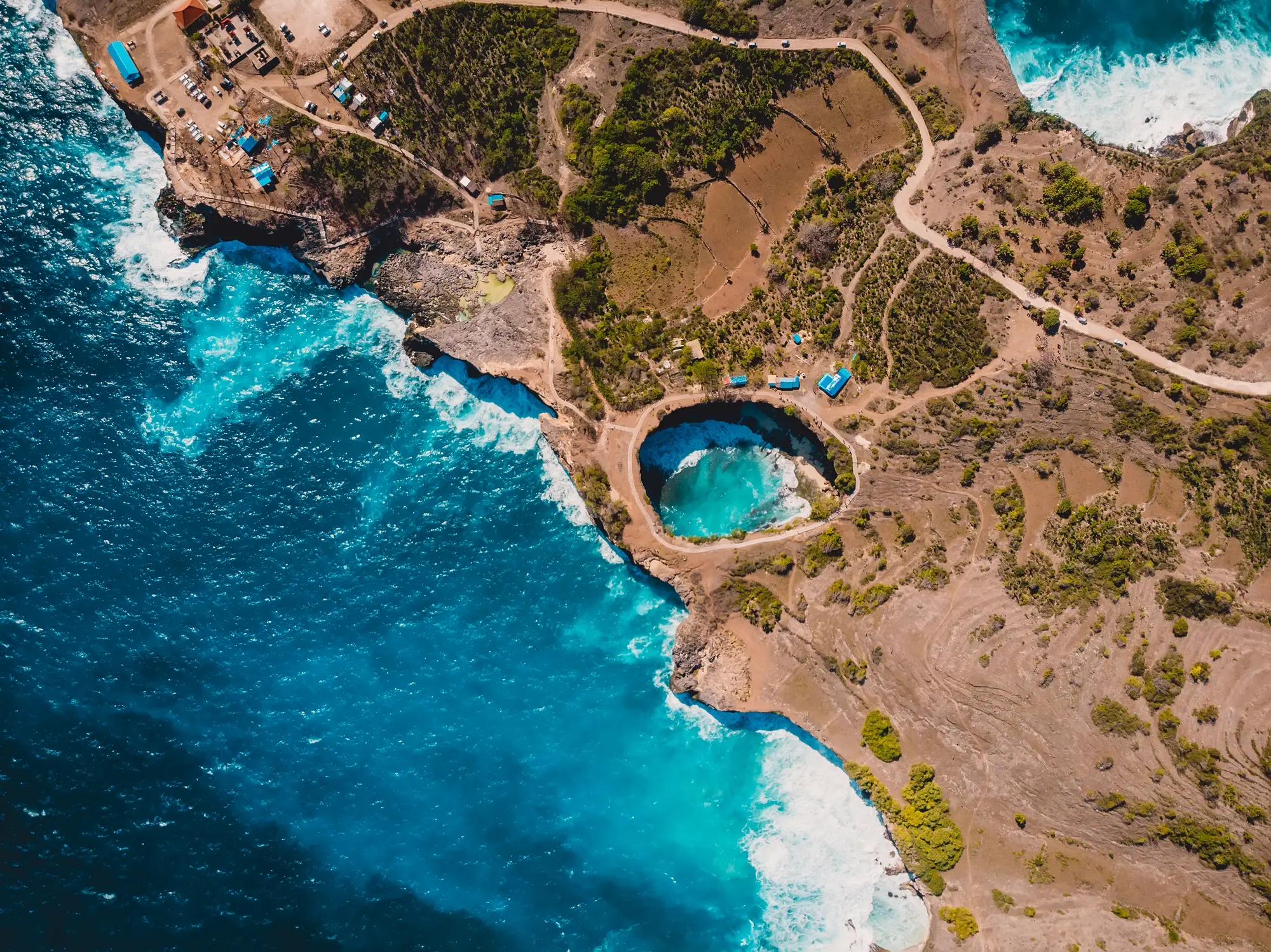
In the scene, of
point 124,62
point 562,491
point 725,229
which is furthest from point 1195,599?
point 124,62

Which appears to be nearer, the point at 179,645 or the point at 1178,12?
the point at 179,645

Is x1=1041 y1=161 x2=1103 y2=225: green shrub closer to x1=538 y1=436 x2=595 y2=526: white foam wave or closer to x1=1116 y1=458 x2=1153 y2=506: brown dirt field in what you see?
x1=1116 y1=458 x2=1153 y2=506: brown dirt field

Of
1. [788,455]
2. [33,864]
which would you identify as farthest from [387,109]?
[33,864]

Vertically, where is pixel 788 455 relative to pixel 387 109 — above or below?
below

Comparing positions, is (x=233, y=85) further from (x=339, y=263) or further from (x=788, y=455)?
(x=788, y=455)

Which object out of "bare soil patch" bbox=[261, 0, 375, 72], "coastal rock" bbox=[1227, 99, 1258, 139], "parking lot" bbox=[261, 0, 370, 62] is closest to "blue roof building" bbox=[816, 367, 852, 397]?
"coastal rock" bbox=[1227, 99, 1258, 139]

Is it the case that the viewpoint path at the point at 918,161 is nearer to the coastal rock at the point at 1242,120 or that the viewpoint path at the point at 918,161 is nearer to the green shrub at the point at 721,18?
the green shrub at the point at 721,18

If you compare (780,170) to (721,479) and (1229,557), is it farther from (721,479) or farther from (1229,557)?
(1229,557)
